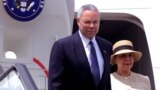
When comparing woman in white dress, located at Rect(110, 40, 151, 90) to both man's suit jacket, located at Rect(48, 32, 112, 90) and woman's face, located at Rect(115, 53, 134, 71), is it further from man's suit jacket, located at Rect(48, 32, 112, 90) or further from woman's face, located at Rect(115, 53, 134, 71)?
man's suit jacket, located at Rect(48, 32, 112, 90)

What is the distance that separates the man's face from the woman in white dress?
763mm

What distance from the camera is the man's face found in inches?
118

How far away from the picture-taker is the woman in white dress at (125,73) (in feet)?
12.4

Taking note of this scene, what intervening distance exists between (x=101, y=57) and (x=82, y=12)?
0.31 meters

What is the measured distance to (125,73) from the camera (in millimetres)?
3838

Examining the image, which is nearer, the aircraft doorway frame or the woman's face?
the woman's face

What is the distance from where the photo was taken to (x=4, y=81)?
2.47 metres

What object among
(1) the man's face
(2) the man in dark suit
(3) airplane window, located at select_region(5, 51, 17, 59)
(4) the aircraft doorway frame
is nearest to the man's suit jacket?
(2) the man in dark suit

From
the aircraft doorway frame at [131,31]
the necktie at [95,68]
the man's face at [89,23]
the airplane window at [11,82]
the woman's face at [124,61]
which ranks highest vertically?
the man's face at [89,23]

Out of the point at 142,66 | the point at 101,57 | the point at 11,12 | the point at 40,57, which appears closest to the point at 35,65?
the point at 40,57

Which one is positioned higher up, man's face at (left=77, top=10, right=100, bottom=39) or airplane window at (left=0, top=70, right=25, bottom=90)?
man's face at (left=77, top=10, right=100, bottom=39)

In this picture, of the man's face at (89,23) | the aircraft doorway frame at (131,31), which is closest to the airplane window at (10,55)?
the man's face at (89,23)

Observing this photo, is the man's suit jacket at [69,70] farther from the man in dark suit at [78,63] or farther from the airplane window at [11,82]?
the airplane window at [11,82]

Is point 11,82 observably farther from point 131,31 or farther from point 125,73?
point 131,31
